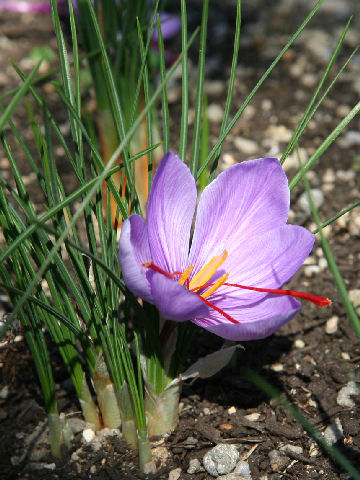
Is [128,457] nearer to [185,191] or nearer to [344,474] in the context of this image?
[344,474]

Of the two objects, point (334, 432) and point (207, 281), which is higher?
point (207, 281)

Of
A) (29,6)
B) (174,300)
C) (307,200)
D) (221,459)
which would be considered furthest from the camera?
(29,6)

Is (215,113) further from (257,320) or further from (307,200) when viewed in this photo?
(257,320)

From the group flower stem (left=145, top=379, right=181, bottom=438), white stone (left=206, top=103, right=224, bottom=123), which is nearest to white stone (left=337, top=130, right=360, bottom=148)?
white stone (left=206, top=103, right=224, bottom=123)

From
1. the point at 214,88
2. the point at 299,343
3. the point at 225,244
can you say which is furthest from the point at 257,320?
the point at 214,88

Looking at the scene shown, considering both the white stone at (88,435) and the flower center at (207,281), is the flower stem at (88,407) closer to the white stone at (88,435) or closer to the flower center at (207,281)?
the white stone at (88,435)

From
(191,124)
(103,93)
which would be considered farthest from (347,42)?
(103,93)
